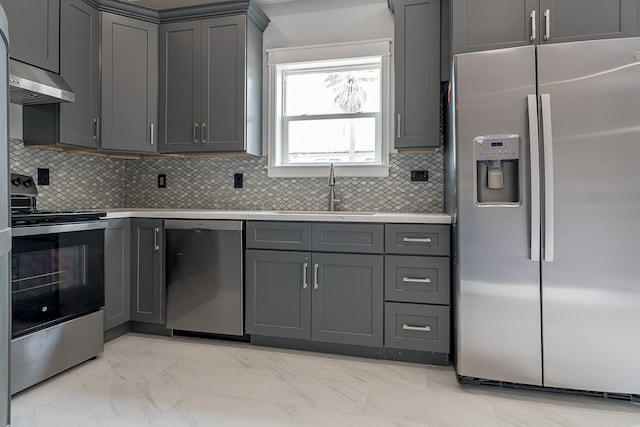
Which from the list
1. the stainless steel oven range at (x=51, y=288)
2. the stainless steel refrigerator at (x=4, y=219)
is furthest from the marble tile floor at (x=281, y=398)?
the stainless steel refrigerator at (x=4, y=219)

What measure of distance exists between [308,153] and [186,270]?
→ 1365 mm

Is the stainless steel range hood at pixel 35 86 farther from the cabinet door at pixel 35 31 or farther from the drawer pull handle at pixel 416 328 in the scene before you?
the drawer pull handle at pixel 416 328

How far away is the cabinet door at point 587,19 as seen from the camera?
209cm

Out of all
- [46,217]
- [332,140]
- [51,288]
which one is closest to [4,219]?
[46,217]

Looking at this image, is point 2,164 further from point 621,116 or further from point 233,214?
point 621,116

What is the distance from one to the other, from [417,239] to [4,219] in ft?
6.53

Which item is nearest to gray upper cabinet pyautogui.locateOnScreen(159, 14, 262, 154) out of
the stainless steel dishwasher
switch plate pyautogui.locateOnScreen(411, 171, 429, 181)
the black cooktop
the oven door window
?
the stainless steel dishwasher

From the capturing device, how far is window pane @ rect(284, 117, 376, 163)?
3.19 metres

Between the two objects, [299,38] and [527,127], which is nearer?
[527,127]

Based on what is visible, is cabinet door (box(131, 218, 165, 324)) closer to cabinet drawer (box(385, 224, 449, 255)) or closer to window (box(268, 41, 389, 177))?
window (box(268, 41, 389, 177))

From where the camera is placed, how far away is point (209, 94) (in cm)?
305

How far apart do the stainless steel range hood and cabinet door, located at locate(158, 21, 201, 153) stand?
0.69 m

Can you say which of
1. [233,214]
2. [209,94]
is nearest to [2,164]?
[233,214]

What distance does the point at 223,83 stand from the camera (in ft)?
9.93
